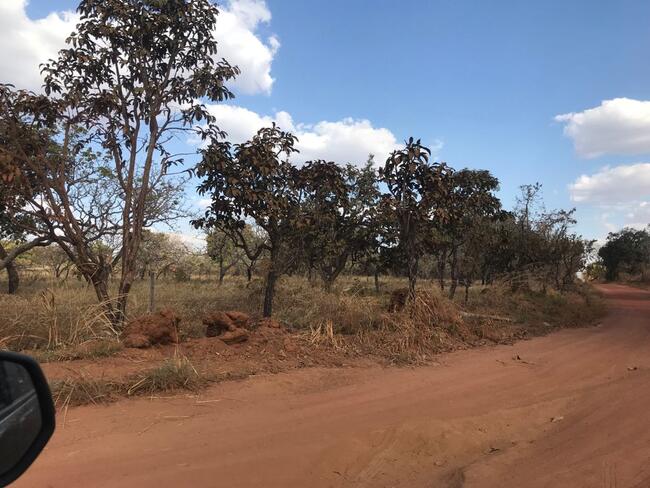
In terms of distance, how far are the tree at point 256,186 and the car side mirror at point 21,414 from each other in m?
7.65

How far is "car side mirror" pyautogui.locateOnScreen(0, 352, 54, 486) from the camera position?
1938 millimetres

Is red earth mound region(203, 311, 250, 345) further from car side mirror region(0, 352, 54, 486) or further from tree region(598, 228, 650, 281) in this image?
tree region(598, 228, 650, 281)

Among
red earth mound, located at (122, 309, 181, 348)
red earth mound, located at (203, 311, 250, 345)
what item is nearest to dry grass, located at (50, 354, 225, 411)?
red earth mound, located at (122, 309, 181, 348)

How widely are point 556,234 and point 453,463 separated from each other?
67.4 ft

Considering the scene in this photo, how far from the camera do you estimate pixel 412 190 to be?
441 inches

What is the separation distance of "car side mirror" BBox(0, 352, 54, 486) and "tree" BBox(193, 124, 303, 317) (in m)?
7.65

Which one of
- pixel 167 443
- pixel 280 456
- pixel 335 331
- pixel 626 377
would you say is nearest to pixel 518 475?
pixel 280 456

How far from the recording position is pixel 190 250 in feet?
105

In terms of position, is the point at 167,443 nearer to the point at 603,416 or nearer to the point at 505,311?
the point at 603,416

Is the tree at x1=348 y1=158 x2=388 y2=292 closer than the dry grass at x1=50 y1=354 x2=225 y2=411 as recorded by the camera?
No

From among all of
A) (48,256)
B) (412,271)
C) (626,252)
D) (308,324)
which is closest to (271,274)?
(308,324)

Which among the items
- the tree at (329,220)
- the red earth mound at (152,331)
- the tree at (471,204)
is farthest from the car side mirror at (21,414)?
the tree at (471,204)

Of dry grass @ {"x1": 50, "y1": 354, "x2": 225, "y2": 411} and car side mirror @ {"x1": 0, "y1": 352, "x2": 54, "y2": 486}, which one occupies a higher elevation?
car side mirror @ {"x1": 0, "y1": 352, "x2": 54, "y2": 486}

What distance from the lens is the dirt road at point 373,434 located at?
157 inches
